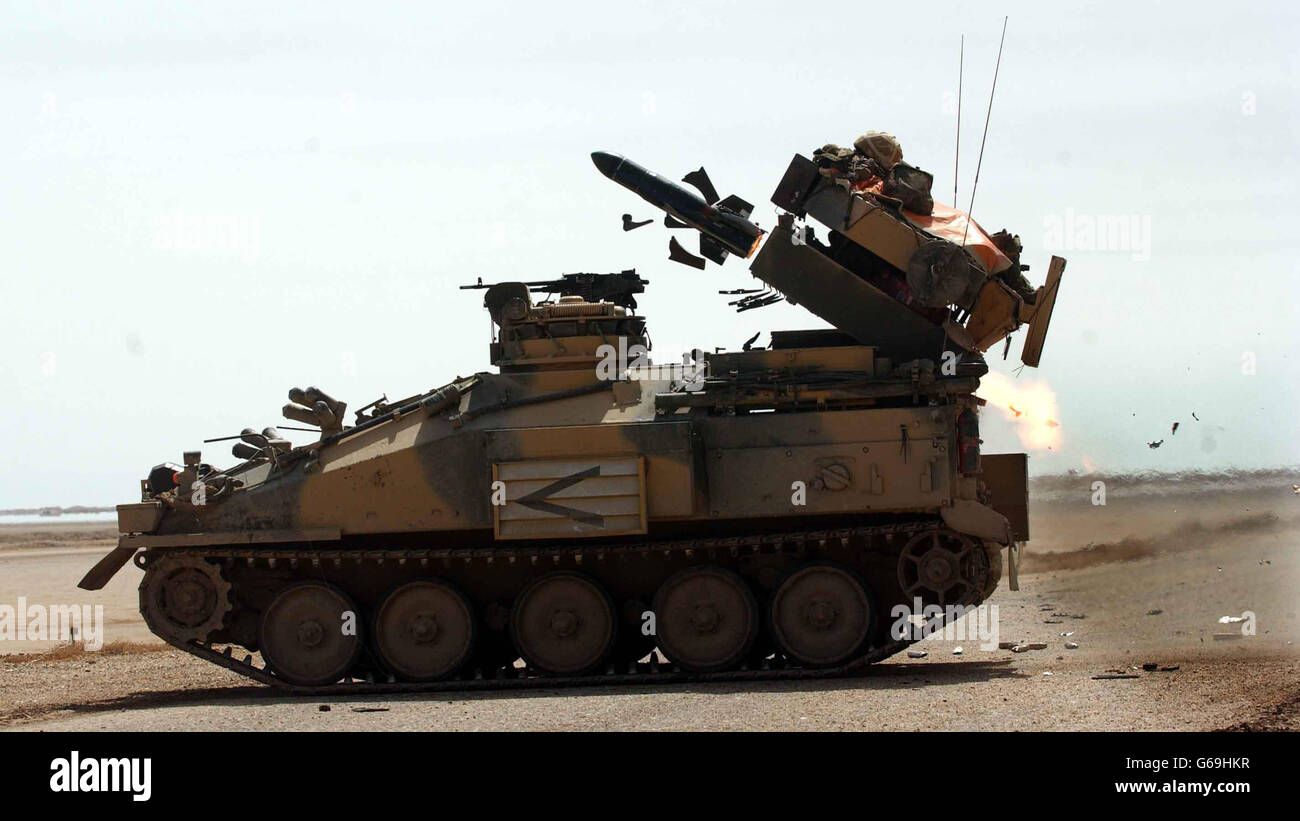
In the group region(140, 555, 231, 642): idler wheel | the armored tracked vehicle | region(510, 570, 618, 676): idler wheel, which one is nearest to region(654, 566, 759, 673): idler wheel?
A: the armored tracked vehicle

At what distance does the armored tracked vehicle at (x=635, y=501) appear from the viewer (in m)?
18.8

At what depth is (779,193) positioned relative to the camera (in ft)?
65.8

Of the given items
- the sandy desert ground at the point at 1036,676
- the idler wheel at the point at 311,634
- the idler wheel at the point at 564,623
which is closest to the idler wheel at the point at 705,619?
the idler wheel at the point at 564,623

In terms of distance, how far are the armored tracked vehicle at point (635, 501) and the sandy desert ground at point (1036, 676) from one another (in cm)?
103

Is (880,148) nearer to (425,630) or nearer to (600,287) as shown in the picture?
(600,287)

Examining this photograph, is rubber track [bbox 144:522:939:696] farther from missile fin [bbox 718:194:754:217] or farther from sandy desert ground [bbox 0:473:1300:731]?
missile fin [bbox 718:194:754:217]

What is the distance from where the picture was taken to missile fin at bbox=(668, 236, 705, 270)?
21891mm

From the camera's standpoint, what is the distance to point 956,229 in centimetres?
1962

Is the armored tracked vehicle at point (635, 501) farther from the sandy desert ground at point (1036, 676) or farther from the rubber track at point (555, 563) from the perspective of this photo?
the sandy desert ground at point (1036, 676)

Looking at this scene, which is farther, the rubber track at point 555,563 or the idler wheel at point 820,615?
the idler wheel at point 820,615

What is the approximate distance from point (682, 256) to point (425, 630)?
6.08m

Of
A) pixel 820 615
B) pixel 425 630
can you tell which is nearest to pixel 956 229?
pixel 820 615
